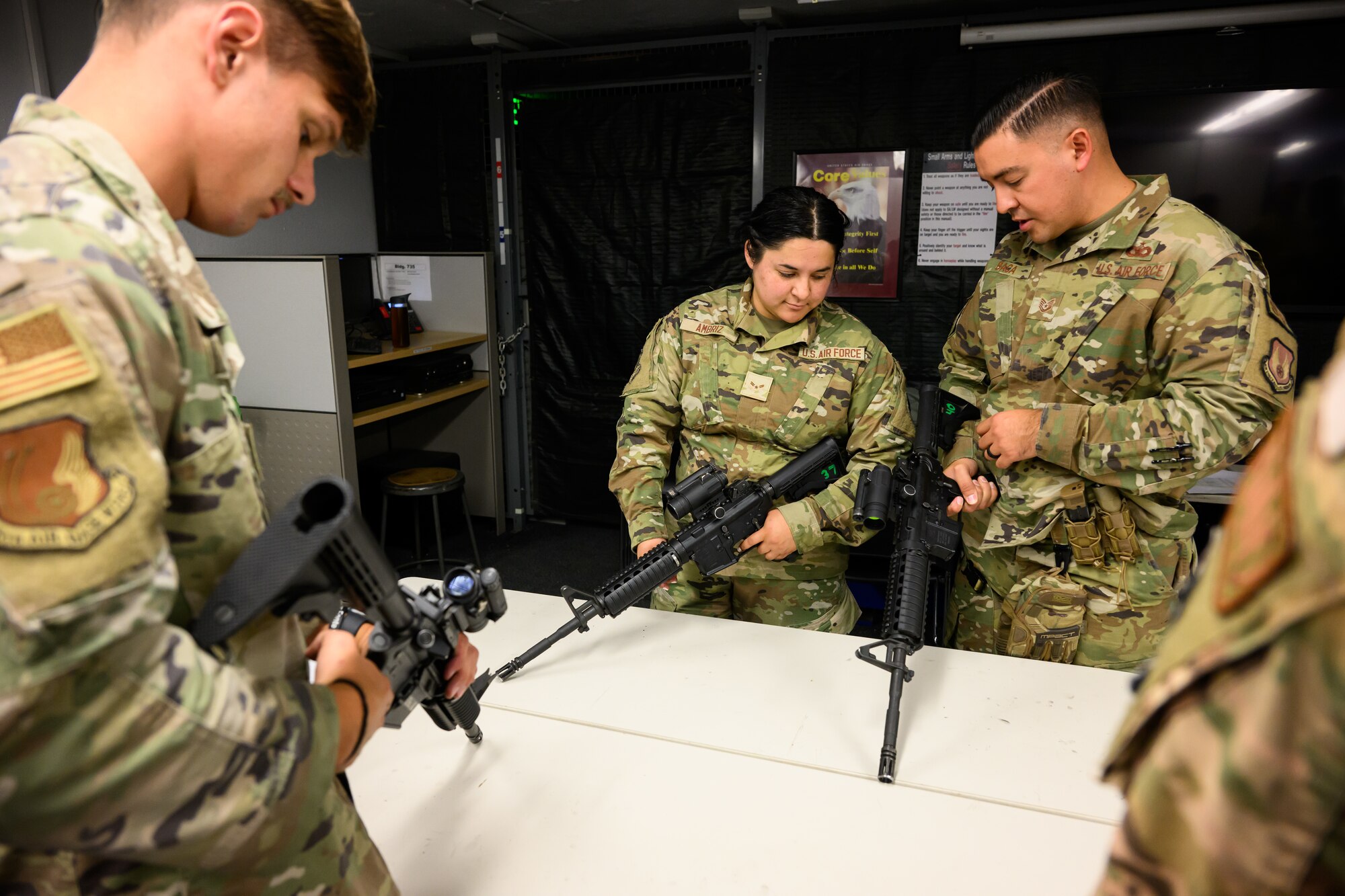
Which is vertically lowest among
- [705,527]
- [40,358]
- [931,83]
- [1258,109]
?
[705,527]

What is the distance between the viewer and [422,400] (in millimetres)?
3428

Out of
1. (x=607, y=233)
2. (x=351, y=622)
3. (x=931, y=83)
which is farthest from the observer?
(x=607, y=233)

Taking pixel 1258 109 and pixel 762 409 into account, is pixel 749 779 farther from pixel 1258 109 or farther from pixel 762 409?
pixel 1258 109

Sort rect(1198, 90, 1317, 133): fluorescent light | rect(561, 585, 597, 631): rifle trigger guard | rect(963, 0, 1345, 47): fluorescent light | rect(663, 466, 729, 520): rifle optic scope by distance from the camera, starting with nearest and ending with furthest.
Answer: rect(561, 585, 597, 631): rifle trigger guard, rect(663, 466, 729, 520): rifle optic scope, rect(963, 0, 1345, 47): fluorescent light, rect(1198, 90, 1317, 133): fluorescent light

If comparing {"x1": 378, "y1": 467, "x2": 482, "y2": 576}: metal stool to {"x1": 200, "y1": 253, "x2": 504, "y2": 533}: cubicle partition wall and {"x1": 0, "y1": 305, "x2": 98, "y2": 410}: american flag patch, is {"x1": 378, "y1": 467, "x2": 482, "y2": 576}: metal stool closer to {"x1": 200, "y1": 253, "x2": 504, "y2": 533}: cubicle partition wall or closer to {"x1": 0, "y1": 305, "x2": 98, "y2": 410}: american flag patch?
{"x1": 200, "y1": 253, "x2": 504, "y2": 533}: cubicle partition wall

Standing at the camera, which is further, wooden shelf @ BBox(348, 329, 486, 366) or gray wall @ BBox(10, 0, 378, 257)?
wooden shelf @ BBox(348, 329, 486, 366)

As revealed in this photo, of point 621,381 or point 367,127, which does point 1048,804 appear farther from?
point 621,381

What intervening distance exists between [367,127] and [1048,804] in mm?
1156

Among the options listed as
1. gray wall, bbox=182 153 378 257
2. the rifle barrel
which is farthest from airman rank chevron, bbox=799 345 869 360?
gray wall, bbox=182 153 378 257

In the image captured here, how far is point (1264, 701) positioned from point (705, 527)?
1218 millimetres

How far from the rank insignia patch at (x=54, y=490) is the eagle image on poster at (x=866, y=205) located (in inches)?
128

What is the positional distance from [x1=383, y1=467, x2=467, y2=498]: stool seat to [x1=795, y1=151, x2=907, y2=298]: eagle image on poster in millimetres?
1893

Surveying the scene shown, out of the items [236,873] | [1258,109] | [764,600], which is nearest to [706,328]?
[764,600]

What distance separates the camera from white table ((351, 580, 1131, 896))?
930mm
